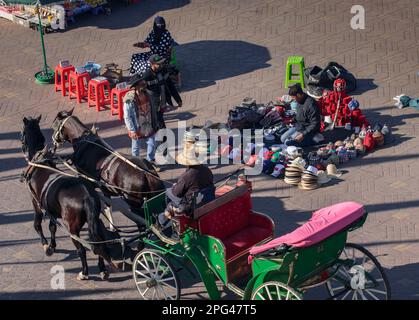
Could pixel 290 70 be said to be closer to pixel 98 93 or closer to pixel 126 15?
pixel 98 93

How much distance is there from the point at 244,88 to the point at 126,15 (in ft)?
15.9

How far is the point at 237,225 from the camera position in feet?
39.3

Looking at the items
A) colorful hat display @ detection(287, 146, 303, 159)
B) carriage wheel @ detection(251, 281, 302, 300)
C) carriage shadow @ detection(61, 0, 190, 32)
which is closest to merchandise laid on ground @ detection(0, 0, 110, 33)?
carriage shadow @ detection(61, 0, 190, 32)

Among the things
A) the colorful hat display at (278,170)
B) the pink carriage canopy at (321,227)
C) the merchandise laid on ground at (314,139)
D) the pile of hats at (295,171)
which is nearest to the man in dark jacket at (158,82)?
the merchandise laid on ground at (314,139)

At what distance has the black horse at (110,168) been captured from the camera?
1266cm

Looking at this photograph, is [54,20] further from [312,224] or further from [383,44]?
[312,224]

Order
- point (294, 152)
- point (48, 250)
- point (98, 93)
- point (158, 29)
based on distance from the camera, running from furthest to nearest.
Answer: point (158, 29), point (98, 93), point (294, 152), point (48, 250)

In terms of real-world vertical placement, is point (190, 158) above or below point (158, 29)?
below

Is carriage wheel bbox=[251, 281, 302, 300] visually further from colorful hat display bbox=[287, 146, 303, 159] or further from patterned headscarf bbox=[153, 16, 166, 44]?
patterned headscarf bbox=[153, 16, 166, 44]

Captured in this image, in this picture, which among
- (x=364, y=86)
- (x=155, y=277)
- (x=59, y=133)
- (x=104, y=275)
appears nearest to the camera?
(x=155, y=277)

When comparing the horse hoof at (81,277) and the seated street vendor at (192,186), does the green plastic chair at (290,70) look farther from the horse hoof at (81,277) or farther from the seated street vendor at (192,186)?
the horse hoof at (81,277)

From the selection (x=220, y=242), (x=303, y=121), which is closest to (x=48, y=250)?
(x=220, y=242)

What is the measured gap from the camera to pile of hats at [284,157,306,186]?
48.0ft

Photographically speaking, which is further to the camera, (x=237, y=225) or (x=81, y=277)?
(x=81, y=277)
